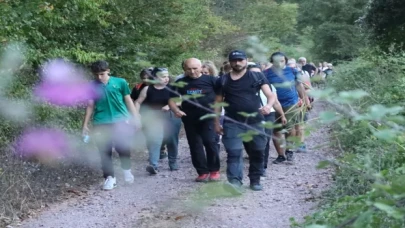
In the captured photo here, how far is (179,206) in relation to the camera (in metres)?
7.79

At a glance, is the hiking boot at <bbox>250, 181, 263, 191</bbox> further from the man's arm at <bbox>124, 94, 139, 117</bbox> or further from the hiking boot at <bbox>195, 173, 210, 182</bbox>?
the man's arm at <bbox>124, 94, 139, 117</bbox>

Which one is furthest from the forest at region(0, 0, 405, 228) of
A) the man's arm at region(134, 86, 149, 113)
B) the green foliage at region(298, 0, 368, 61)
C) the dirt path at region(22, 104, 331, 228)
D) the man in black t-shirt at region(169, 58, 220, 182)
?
the green foliage at region(298, 0, 368, 61)

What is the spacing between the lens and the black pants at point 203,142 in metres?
9.11

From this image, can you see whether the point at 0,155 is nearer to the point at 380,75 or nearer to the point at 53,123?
the point at 53,123

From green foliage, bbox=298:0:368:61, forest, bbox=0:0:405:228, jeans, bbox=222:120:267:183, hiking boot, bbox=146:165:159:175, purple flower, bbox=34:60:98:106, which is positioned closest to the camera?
forest, bbox=0:0:405:228

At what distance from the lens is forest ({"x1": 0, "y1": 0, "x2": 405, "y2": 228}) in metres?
2.93

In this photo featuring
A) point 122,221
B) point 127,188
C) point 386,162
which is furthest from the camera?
point 127,188

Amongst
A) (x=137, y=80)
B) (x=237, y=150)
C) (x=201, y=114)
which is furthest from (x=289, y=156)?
(x=137, y=80)

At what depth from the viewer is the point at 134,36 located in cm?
1377

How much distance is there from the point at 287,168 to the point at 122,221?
3819 millimetres

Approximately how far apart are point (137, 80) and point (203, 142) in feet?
16.9

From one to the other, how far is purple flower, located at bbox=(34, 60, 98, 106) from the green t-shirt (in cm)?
134

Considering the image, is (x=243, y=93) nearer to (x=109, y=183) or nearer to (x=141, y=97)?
(x=109, y=183)

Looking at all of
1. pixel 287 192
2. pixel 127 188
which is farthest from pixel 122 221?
pixel 287 192
